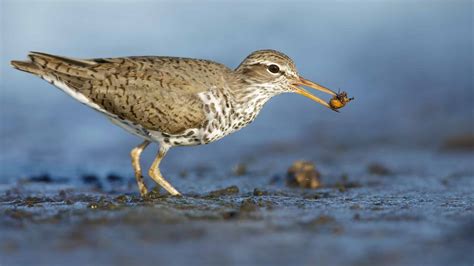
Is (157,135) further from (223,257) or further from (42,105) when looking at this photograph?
(42,105)

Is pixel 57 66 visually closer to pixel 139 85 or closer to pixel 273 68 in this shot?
pixel 139 85

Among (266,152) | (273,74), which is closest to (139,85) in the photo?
(273,74)

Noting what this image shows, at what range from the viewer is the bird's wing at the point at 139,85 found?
9.15 meters

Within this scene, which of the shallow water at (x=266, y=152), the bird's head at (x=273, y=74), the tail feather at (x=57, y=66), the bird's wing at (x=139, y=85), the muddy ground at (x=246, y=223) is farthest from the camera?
the bird's head at (x=273, y=74)

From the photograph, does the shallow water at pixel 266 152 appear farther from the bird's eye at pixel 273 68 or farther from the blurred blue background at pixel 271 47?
the bird's eye at pixel 273 68

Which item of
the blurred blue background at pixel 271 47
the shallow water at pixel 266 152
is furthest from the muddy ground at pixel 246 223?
the blurred blue background at pixel 271 47

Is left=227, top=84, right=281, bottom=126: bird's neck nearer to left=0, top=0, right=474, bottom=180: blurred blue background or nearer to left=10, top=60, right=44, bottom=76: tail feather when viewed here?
left=10, top=60, right=44, bottom=76: tail feather

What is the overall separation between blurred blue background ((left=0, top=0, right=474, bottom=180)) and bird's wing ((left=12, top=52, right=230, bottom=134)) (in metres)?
3.37

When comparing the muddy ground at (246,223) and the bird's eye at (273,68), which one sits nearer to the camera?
the muddy ground at (246,223)

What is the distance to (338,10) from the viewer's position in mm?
24547

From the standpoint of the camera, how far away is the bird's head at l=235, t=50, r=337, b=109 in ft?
32.6

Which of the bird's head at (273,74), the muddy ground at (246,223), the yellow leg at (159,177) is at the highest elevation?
the bird's head at (273,74)

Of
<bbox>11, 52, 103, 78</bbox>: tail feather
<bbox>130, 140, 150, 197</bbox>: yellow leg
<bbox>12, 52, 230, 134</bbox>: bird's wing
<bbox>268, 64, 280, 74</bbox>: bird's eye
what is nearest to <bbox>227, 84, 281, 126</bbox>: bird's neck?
<bbox>268, 64, 280, 74</bbox>: bird's eye

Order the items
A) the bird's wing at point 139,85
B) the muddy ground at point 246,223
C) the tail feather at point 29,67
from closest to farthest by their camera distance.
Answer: the muddy ground at point 246,223 → the bird's wing at point 139,85 → the tail feather at point 29,67
